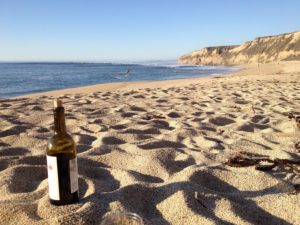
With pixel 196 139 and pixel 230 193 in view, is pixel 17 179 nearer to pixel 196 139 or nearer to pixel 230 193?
pixel 230 193

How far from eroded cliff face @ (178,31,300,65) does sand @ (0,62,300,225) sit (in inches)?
1530

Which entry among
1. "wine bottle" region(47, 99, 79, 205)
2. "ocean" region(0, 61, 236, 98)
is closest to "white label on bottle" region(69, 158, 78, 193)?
"wine bottle" region(47, 99, 79, 205)

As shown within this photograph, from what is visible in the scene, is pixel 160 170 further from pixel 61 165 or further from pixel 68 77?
pixel 68 77

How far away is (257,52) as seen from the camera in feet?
167

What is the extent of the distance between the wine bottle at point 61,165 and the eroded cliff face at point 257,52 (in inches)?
1615

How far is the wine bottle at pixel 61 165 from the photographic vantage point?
1532mm

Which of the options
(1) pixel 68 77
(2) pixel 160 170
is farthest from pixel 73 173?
(1) pixel 68 77

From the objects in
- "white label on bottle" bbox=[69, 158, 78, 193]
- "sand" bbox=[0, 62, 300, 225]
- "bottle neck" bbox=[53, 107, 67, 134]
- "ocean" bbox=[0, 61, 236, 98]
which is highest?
"bottle neck" bbox=[53, 107, 67, 134]

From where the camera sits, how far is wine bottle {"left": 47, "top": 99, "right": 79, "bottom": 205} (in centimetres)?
153

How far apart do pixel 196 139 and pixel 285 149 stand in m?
0.78

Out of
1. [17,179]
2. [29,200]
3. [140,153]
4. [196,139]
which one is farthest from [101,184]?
[196,139]

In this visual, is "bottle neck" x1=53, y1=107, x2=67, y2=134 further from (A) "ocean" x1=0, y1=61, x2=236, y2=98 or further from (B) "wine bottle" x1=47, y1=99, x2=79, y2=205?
(A) "ocean" x1=0, y1=61, x2=236, y2=98

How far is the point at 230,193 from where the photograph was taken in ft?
6.30

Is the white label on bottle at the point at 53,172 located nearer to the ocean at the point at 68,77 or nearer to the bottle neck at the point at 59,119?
the bottle neck at the point at 59,119
